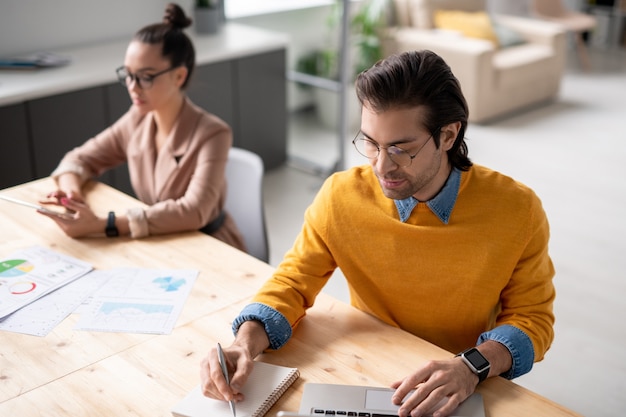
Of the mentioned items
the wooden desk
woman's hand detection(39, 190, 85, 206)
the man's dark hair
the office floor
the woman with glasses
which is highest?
the man's dark hair

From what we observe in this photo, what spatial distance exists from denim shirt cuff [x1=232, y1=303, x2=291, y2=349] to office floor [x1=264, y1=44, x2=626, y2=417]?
145 cm

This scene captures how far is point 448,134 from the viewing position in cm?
158

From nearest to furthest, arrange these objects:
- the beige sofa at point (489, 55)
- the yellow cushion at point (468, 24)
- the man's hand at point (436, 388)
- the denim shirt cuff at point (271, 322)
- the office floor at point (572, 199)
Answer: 1. the man's hand at point (436, 388)
2. the denim shirt cuff at point (271, 322)
3. the office floor at point (572, 199)
4. the beige sofa at point (489, 55)
5. the yellow cushion at point (468, 24)

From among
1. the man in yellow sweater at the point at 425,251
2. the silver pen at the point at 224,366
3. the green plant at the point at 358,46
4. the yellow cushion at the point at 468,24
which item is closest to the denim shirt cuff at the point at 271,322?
the man in yellow sweater at the point at 425,251

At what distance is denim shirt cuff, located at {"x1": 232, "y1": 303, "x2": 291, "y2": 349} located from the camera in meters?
1.60

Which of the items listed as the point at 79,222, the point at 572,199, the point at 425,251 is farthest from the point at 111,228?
the point at 572,199

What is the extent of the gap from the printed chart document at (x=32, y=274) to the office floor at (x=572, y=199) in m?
1.51

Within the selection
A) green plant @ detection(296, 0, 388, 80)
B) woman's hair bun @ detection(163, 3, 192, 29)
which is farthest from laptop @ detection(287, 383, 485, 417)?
green plant @ detection(296, 0, 388, 80)

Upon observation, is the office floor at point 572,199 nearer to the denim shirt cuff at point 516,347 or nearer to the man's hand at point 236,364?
the denim shirt cuff at point 516,347

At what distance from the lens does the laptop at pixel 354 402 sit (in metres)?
1.39

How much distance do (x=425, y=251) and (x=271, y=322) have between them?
0.37 m

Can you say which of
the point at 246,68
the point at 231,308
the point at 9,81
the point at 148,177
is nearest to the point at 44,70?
the point at 9,81

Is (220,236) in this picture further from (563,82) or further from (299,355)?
(563,82)

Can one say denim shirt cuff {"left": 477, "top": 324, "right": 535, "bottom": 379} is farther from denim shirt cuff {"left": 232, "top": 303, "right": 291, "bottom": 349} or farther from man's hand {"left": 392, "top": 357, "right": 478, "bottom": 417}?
denim shirt cuff {"left": 232, "top": 303, "right": 291, "bottom": 349}
